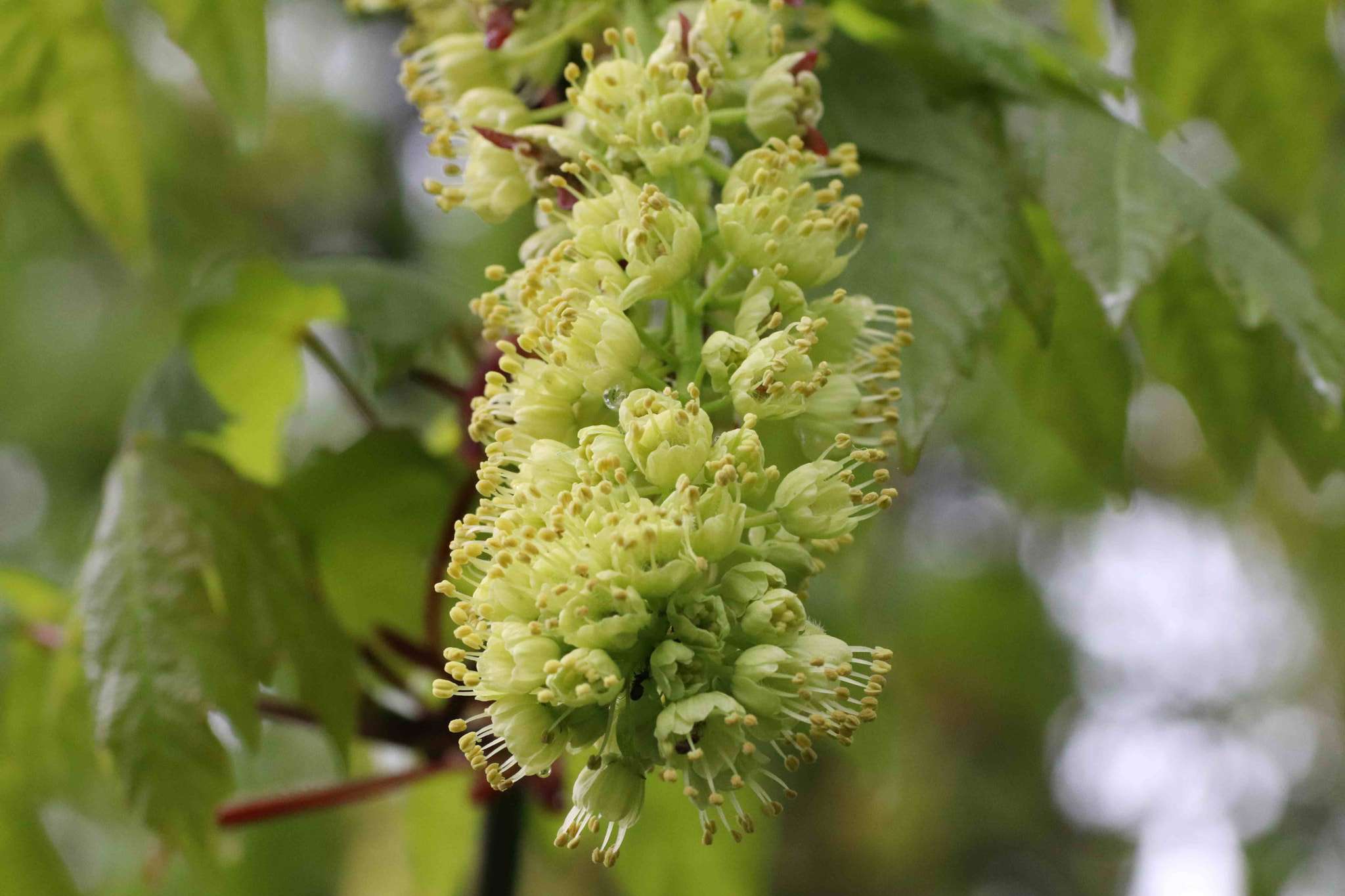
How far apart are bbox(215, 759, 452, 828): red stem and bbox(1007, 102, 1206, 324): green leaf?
62cm

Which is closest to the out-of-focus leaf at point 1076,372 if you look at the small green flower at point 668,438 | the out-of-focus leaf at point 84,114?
the small green flower at point 668,438

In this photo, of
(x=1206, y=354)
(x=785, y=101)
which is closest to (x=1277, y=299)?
(x=1206, y=354)

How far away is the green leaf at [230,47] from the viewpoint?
0.78 m

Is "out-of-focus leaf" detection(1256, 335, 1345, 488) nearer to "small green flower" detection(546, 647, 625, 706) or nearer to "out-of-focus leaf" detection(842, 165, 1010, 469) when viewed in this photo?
"out-of-focus leaf" detection(842, 165, 1010, 469)

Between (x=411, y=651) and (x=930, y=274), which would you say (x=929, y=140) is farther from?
(x=411, y=651)

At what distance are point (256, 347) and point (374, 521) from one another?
8.8 inches

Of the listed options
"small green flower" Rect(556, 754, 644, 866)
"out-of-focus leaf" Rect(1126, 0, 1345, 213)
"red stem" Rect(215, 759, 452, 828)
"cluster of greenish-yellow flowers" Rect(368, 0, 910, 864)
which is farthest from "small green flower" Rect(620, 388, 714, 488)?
"out-of-focus leaf" Rect(1126, 0, 1345, 213)

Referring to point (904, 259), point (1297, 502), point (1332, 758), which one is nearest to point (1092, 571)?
point (1297, 502)

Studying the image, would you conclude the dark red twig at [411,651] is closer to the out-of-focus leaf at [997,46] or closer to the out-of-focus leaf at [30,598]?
the out-of-focus leaf at [30,598]

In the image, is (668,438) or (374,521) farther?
(374,521)

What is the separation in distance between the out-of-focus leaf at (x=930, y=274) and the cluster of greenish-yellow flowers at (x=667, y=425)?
0.02m

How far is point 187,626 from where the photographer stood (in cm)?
80

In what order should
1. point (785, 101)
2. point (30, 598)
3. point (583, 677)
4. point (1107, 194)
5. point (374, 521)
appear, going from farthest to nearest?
point (30, 598) → point (374, 521) → point (1107, 194) → point (785, 101) → point (583, 677)

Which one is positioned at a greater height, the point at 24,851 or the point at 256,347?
the point at 256,347
